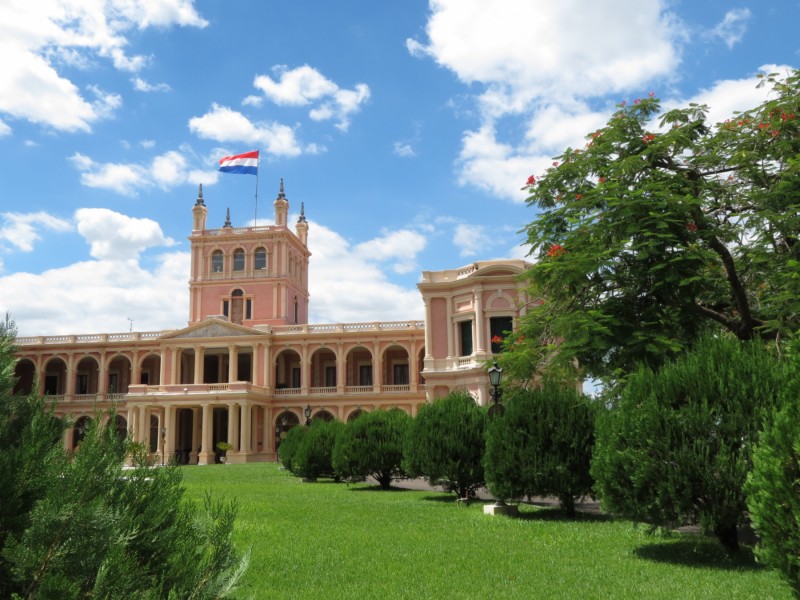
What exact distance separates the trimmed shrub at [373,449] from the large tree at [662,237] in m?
8.91

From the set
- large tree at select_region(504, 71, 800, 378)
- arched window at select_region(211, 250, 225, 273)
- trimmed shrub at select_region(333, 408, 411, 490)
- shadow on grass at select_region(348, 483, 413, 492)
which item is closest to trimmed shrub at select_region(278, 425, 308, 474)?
shadow on grass at select_region(348, 483, 413, 492)

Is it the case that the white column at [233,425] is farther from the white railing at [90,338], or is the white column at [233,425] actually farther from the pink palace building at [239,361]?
the white railing at [90,338]

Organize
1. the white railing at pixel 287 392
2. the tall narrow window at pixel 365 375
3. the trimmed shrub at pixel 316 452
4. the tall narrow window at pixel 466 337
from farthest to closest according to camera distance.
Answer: the tall narrow window at pixel 365 375 → the white railing at pixel 287 392 → the tall narrow window at pixel 466 337 → the trimmed shrub at pixel 316 452

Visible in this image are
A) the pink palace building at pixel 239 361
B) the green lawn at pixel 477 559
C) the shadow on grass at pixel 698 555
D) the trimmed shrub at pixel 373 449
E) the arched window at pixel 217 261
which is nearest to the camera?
the green lawn at pixel 477 559

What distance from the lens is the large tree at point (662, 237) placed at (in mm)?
10812

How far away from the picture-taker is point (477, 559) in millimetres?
8734

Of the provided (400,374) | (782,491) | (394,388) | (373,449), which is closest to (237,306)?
(400,374)

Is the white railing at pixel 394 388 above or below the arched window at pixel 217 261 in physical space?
below

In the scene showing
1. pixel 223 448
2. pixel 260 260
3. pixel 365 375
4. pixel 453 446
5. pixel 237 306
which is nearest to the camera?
pixel 453 446

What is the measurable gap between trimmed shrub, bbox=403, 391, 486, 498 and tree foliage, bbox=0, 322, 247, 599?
12.5 m

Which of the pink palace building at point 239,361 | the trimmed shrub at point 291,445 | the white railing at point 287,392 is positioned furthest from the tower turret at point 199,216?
the trimmed shrub at point 291,445

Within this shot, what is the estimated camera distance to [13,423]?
4.09m

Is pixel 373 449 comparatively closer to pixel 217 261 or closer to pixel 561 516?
pixel 561 516

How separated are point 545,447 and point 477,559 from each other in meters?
4.99
